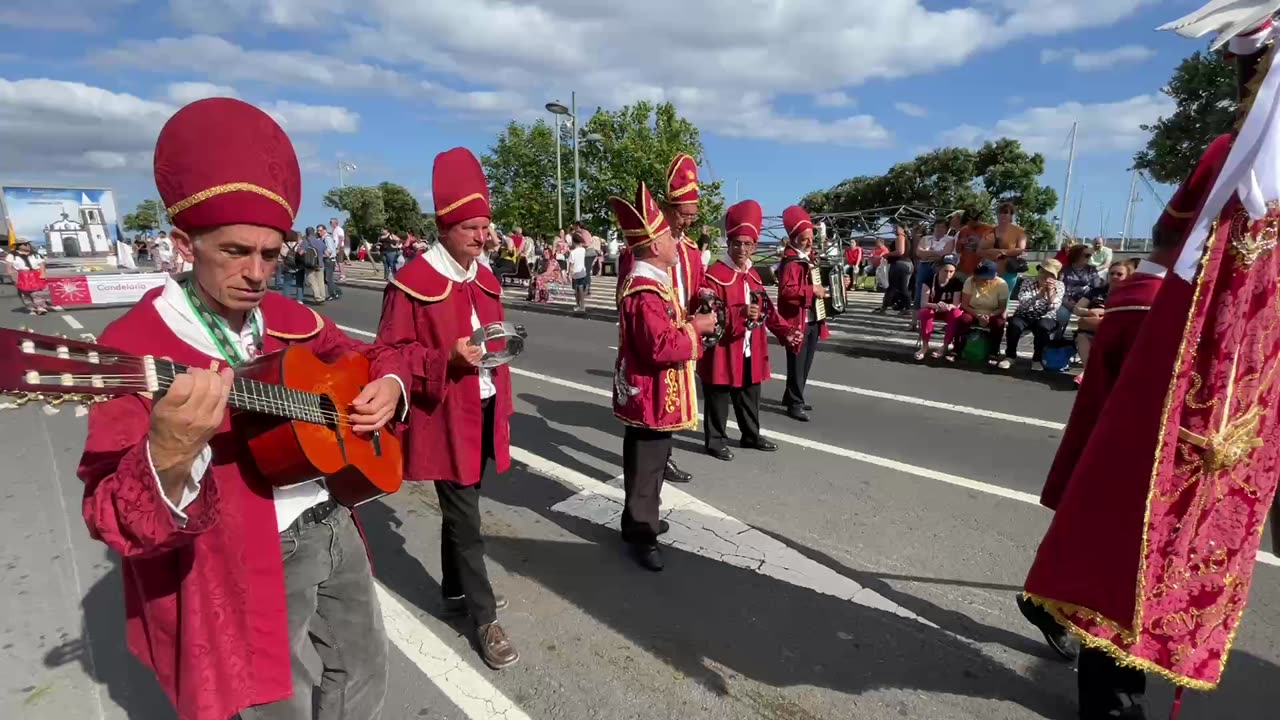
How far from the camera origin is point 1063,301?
29.9ft

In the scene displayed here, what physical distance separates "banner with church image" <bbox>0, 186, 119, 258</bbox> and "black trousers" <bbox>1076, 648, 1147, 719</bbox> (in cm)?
2904

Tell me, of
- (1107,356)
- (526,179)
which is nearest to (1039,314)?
(1107,356)

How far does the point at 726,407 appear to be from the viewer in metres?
5.61

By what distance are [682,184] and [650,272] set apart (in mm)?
1589

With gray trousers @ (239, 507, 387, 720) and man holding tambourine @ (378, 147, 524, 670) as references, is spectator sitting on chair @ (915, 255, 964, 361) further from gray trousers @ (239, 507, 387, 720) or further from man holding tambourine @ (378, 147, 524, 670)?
gray trousers @ (239, 507, 387, 720)

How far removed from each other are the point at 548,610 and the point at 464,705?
2.39 feet

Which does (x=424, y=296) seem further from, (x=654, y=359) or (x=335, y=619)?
(x=335, y=619)

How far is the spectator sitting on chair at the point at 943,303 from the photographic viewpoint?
30.7ft

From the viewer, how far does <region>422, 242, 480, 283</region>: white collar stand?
294 cm

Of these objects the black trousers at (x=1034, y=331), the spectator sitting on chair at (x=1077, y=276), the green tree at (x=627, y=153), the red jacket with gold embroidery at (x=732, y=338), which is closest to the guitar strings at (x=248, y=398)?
the red jacket with gold embroidery at (x=732, y=338)

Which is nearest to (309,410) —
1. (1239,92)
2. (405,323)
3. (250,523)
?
(250,523)

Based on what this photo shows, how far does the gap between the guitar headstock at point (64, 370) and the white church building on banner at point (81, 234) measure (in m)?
27.7

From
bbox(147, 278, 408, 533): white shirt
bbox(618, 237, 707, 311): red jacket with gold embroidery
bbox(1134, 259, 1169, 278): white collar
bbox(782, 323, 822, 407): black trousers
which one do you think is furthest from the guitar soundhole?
bbox(782, 323, 822, 407): black trousers

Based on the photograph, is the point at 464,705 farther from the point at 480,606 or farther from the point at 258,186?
the point at 258,186
